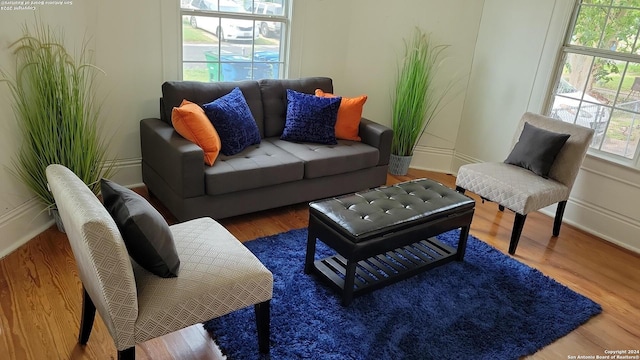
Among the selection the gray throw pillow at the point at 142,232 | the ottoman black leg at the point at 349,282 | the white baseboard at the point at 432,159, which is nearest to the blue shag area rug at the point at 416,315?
the ottoman black leg at the point at 349,282

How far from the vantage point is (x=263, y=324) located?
6.48 feet

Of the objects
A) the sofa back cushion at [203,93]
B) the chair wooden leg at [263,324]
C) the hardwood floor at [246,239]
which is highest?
the sofa back cushion at [203,93]

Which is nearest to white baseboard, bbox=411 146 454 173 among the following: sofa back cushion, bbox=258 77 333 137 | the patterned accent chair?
sofa back cushion, bbox=258 77 333 137

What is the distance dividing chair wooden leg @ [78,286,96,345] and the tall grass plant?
9.81ft

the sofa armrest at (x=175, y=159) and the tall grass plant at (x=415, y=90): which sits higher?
the tall grass plant at (x=415, y=90)

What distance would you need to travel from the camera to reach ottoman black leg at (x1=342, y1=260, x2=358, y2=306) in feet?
7.62

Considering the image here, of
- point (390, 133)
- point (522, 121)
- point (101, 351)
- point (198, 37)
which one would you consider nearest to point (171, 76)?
point (198, 37)

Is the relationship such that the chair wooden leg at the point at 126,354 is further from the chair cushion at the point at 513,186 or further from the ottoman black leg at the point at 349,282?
the chair cushion at the point at 513,186

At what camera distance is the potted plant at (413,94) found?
4125 mm

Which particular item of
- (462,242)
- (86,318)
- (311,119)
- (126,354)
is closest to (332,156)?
(311,119)

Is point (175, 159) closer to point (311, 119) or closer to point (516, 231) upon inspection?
point (311, 119)

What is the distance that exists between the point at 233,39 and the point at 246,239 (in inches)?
69.0

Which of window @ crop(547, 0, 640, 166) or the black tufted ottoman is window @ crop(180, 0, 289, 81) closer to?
the black tufted ottoman

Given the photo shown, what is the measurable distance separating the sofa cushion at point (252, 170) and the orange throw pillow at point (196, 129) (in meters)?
0.09
